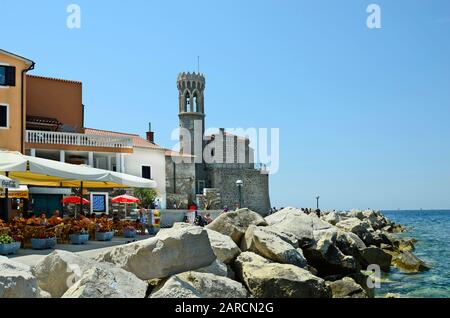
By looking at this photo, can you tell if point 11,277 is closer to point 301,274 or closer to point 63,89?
point 301,274

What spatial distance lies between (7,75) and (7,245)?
57.4 ft

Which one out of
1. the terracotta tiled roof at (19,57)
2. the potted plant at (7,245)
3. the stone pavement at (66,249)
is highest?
the terracotta tiled roof at (19,57)

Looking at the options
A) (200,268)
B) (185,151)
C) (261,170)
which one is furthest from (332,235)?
(185,151)

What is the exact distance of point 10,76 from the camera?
2712 cm

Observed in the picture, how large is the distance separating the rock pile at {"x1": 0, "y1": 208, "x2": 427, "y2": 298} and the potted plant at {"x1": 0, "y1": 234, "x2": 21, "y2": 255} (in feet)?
13.4

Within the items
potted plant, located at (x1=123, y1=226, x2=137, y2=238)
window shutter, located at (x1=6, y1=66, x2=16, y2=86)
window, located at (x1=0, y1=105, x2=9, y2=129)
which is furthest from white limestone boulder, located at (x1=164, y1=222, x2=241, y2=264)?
window shutter, located at (x1=6, y1=66, x2=16, y2=86)

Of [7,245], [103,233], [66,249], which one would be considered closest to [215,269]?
[7,245]

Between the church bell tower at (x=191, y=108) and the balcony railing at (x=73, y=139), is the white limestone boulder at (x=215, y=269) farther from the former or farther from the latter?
the church bell tower at (x=191, y=108)

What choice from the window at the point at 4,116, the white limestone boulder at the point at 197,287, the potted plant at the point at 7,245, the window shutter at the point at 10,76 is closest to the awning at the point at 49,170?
the potted plant at the point at 7,245

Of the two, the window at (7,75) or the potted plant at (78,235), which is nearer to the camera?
the potted plant at (78,235)

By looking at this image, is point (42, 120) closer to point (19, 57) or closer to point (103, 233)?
point (19, 57)

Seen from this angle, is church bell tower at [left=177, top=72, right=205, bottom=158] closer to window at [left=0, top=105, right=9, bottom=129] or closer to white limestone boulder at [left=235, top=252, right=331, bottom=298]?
window at [left=0, top=105, right=9, bottom=129]

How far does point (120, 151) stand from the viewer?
3347 cm

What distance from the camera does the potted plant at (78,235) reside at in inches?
597
